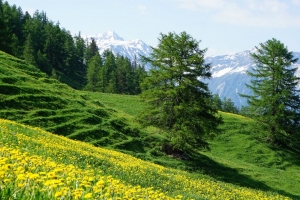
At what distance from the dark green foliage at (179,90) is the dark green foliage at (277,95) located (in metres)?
18.4

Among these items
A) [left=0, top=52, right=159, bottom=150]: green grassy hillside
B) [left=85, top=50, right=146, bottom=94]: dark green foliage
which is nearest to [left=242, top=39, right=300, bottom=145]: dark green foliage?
[left=0, top=52, right=159, bottom=150]: green grassy hillside

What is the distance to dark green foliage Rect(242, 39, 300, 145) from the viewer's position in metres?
46.6

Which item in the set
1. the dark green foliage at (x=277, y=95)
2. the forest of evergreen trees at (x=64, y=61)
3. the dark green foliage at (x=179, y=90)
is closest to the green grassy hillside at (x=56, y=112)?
the dark green foliage at (x=179, y=90)

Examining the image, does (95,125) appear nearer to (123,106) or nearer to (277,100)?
(123,106)

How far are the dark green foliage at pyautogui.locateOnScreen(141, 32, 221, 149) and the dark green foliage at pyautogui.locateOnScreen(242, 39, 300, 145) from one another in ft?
60.3

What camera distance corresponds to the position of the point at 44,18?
162 metres

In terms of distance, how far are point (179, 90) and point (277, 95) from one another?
22644 mm

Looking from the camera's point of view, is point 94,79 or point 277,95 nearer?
point 277,95

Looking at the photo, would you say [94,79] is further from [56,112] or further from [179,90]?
[179,90]

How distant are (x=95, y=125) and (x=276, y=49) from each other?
3308cm

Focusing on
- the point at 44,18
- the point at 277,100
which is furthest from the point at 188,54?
the point at 44,18

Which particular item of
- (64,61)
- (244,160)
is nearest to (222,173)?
(244,160)

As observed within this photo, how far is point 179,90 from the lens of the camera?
3058 cm

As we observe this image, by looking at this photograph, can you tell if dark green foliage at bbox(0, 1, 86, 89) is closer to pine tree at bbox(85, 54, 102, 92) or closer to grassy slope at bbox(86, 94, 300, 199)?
pine tree at bbox(85, 54, 102, 92)
